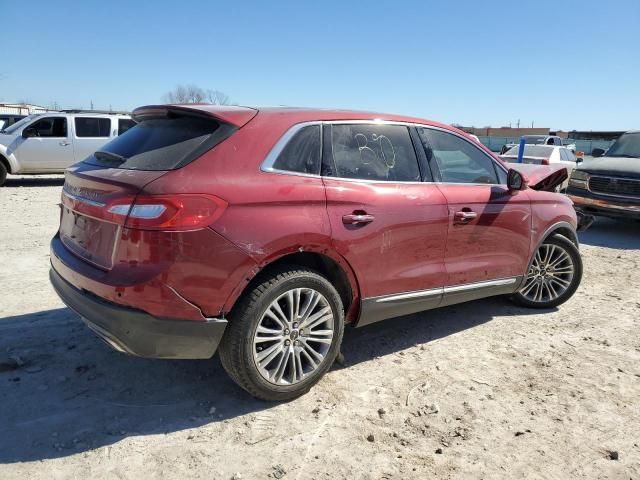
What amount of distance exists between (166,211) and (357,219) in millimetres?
1237

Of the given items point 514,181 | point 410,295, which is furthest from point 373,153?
point 514,181

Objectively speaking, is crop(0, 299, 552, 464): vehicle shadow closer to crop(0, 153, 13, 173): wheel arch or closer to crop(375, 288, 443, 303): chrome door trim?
crop(375, 288, 443, 303): chrome door trim

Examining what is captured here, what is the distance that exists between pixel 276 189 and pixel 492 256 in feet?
7.28

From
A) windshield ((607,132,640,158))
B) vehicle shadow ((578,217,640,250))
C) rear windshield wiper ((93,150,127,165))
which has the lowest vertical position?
vehicle shadow ((578,217,640,250))

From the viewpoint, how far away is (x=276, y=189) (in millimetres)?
3029

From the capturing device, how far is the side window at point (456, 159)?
13.3ft

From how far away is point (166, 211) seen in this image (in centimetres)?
269

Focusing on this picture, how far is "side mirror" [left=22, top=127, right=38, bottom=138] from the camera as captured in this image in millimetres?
13012

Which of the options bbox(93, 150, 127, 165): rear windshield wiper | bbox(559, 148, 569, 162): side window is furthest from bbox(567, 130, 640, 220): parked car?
bbox(93, 150, 127, 165): rear windshield wiper

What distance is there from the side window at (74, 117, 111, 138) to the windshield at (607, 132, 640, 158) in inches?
493

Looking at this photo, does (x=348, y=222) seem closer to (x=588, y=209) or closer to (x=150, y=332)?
(x=150, y=332)

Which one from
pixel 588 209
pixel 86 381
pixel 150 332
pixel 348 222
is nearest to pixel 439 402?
pixel 348 222

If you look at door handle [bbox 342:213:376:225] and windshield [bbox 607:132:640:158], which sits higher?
windshield [bbox 607:132:640:158]

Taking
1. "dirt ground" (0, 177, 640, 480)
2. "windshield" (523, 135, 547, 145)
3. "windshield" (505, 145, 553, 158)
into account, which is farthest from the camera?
"windshield" (523, 135, 547, 145)
